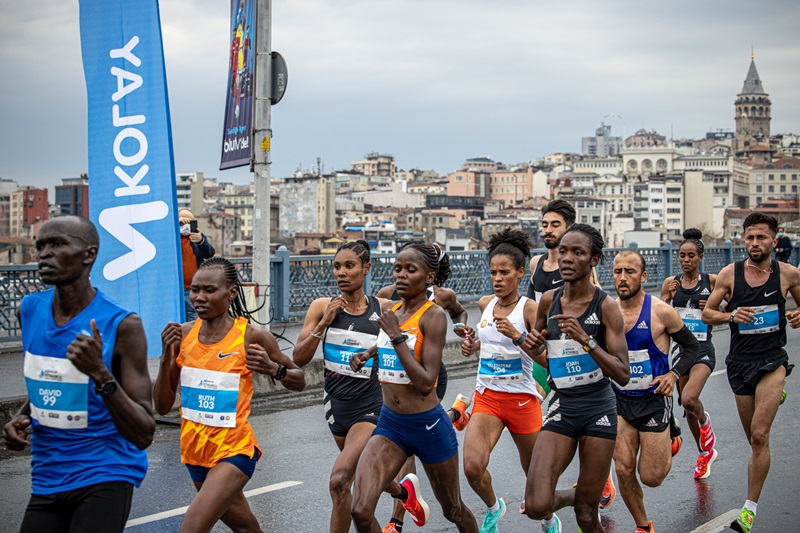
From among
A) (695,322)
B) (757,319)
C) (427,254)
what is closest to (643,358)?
(757,319)

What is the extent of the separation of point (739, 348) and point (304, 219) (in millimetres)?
145933

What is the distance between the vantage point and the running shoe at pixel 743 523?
21.6 ft

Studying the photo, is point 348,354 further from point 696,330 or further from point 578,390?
point 696,330

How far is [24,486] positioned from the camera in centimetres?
773

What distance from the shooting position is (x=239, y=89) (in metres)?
12.8

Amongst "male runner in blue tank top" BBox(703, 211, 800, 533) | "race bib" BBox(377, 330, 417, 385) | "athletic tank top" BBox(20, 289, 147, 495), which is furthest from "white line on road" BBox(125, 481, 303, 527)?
"male runner in blue tank top" BBox(703, 211, 800, 533)

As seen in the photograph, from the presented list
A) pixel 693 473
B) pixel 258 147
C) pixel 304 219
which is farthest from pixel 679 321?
pixel 304 219

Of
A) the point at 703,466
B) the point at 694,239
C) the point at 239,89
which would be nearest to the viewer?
the point at 703,466

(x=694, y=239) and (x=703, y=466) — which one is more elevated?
(x=694, y=239)

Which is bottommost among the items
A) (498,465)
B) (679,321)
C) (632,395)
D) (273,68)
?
(498,465)

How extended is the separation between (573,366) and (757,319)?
7.74 ft

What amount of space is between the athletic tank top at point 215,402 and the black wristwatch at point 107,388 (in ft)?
3.96

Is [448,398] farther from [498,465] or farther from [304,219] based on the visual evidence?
[304,219]

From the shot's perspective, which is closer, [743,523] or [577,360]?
[577,360]
